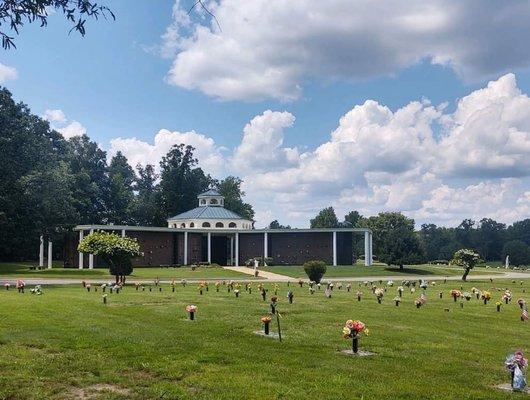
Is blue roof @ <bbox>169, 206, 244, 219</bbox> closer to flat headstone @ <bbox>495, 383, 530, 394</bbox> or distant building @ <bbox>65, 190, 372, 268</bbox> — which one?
distant building @ <bbox>65, 190, 372, 268</bbox>

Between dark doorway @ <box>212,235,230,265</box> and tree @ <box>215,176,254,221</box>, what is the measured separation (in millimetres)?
30447

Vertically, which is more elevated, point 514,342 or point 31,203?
point 31,203

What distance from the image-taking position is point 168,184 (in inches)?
4026

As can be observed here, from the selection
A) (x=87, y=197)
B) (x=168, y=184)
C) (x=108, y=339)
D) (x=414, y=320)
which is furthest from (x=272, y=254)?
(x=108, y=339)

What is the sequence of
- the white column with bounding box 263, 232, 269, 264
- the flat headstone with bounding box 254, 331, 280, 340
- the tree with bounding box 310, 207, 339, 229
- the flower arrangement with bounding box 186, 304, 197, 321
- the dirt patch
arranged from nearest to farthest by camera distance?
the dirt patch, the flat headstone with bounding box 254, 331, 280, 340, the flower arrangement with bounding box 186, 304, 197, 321, the white column with bounding box 263, 232, 269, 264, the tree with bounding box 310, 207, 339, 229

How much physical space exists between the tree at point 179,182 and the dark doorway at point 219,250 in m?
25.8

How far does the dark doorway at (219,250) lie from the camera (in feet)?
250

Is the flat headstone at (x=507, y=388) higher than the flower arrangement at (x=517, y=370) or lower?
lower

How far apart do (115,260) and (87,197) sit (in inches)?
1767

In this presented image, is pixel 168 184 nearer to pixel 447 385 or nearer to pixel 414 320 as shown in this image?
pixel 414 320

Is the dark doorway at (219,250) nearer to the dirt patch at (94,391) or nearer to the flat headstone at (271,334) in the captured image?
the flat headstone at (271,334)

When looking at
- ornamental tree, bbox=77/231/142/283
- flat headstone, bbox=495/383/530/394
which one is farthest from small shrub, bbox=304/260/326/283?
flat headstone, bbox=495/383/530/394

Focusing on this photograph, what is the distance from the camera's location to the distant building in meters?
67.4

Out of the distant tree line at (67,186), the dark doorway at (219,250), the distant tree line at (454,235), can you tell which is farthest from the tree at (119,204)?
the distant tree line at (454,235)
